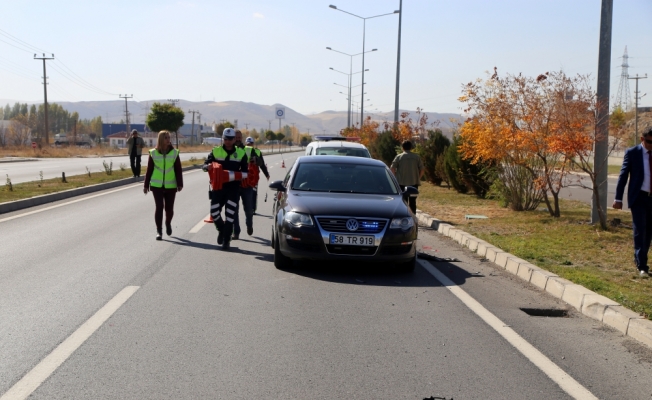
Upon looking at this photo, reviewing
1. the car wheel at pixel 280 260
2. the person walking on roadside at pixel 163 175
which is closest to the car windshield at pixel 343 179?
the car wheel at pixel 280 260

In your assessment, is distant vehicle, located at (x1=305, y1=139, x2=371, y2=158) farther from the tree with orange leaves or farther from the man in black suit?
the man in black suit

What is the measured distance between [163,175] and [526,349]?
7.61 m


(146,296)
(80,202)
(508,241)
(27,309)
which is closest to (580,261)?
(508,241)

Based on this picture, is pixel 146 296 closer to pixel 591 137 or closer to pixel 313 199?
pixel 313 199

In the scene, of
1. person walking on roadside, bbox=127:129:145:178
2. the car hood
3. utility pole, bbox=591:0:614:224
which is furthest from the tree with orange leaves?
person walking on roadside, bbox=127:129:145:178

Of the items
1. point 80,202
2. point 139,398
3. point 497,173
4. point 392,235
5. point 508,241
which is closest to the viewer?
point 139,398

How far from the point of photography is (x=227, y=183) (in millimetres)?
11141

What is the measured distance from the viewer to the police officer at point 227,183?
435 inches

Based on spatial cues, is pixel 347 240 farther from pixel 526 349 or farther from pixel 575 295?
pixel 526 349

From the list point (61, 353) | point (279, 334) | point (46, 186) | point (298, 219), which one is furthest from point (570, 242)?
point (46, 186)

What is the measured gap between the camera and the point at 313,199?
9.42 m

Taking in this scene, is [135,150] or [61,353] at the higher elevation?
[135,150]

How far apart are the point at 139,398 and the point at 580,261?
23.0 feet

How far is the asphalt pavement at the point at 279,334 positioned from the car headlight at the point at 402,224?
2.04ft
